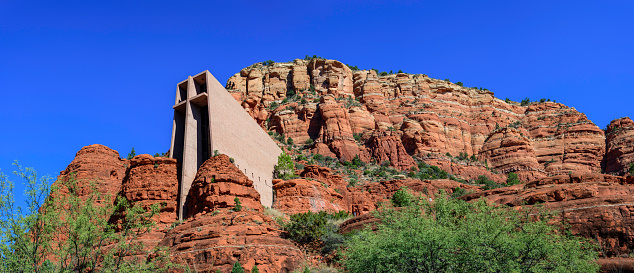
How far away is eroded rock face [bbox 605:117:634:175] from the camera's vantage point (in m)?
68.2

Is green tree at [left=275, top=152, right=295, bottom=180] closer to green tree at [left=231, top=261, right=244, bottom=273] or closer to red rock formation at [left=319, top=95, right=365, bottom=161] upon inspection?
red rock formation at [left=319, top=95, right=365, bottom=161]

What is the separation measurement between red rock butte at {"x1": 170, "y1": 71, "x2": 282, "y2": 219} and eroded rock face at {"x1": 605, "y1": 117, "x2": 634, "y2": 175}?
52.2 m

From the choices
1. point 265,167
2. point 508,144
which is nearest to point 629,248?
point 265,167

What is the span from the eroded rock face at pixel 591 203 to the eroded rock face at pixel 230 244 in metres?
12.9

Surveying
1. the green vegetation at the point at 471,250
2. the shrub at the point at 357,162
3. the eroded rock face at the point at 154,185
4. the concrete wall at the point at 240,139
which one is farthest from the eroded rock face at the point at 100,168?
the shrub at the point at 357,162

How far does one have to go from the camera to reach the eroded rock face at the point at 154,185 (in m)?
32.8

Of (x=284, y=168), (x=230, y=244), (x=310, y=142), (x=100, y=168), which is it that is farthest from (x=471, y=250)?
(x=310, y=142)

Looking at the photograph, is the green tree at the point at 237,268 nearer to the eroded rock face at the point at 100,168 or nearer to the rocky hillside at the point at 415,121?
the eroded rock face at the point at 100,168

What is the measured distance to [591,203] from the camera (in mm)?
24516

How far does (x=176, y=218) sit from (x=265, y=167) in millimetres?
14142

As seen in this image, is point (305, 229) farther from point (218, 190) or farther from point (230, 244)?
point (218, 190)

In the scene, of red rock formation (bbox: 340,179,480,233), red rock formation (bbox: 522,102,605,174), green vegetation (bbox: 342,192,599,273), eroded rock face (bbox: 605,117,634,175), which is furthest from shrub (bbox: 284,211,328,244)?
red rock formation (bbox: 522,102,605,174)

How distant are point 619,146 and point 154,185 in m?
67.1

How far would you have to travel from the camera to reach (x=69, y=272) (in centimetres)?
1936
